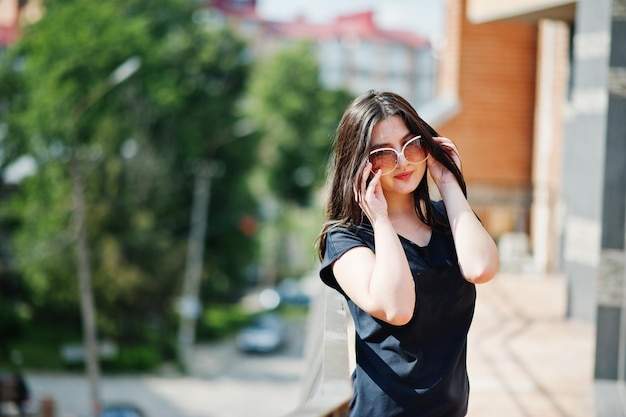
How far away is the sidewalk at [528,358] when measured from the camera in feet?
21.9

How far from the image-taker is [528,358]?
8.38 m

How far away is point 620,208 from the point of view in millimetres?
7227

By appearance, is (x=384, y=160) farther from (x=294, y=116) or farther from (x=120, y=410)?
(x=294, y=116)

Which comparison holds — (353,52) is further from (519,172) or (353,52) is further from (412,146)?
(412,146)

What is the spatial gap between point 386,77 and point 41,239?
87.9m

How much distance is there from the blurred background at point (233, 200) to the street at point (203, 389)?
15cm

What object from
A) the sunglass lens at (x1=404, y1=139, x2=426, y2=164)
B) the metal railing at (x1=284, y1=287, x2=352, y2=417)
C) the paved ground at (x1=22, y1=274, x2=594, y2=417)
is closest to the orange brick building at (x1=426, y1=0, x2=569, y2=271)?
the paved ground at (x1=22, y1=274, x2=594, y2=417)

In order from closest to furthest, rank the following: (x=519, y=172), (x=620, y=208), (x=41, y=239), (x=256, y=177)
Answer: (x=620, y=208), (x=519, y=172), (x=41, y=239), (x=256, y=177)

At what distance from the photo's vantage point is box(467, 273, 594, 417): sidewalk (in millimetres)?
6684

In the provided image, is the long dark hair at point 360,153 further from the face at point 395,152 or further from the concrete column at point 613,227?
the concrete column at point 613,227

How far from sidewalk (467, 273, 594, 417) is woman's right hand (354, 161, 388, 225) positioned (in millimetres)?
3622

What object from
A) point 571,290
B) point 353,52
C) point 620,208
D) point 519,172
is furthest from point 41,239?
point 353,52

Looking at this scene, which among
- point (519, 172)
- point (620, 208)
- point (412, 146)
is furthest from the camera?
point (519, 172)

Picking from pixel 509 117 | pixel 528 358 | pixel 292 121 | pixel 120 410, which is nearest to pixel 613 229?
pixel 528 358
